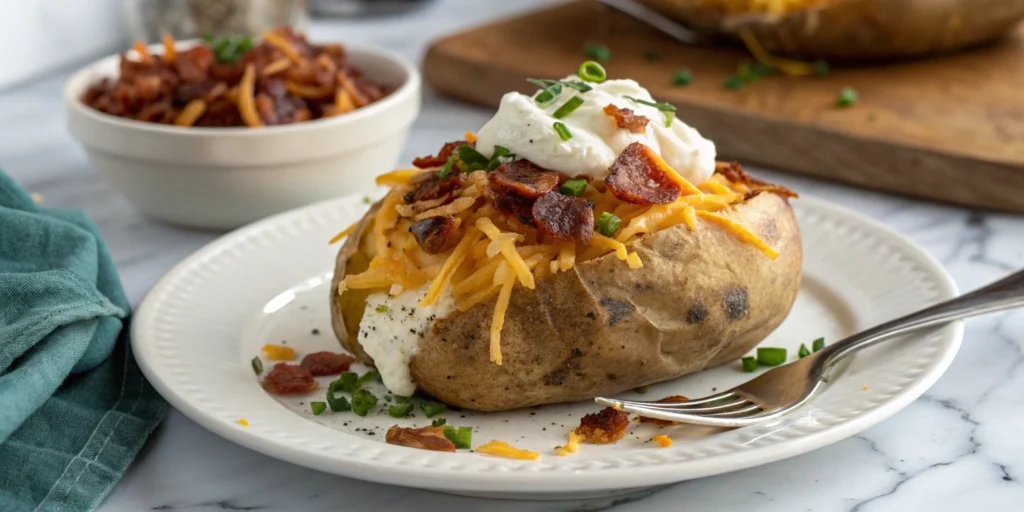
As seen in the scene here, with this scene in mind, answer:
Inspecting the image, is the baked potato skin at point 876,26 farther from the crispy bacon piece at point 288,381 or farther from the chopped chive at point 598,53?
the crispy bacon piece at point 288,381

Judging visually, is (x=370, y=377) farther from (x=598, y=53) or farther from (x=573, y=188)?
(x=598, y=53)

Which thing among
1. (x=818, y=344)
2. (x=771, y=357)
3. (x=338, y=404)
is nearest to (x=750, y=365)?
(x=771, y=357)

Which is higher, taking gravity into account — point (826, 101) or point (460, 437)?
point (826, 101)

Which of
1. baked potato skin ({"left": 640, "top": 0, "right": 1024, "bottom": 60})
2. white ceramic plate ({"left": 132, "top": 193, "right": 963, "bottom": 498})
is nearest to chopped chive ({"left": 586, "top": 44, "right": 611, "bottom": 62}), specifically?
baked potato skin ({"left": 640, "top": 0, "right": 1024, "bottom": 60})

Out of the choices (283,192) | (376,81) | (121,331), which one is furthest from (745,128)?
(121,331)

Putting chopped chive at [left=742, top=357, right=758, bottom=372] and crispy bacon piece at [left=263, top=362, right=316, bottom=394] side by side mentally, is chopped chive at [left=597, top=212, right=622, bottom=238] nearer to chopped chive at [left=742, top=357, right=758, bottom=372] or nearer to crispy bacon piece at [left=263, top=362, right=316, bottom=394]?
chopped chive at [left=742, top=357, right=758, bottom=372]

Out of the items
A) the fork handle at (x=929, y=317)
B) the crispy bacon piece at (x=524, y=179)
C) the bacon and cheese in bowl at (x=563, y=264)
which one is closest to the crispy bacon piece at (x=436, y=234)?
the bacon and cheese in bowl at (x=563, y=264)
